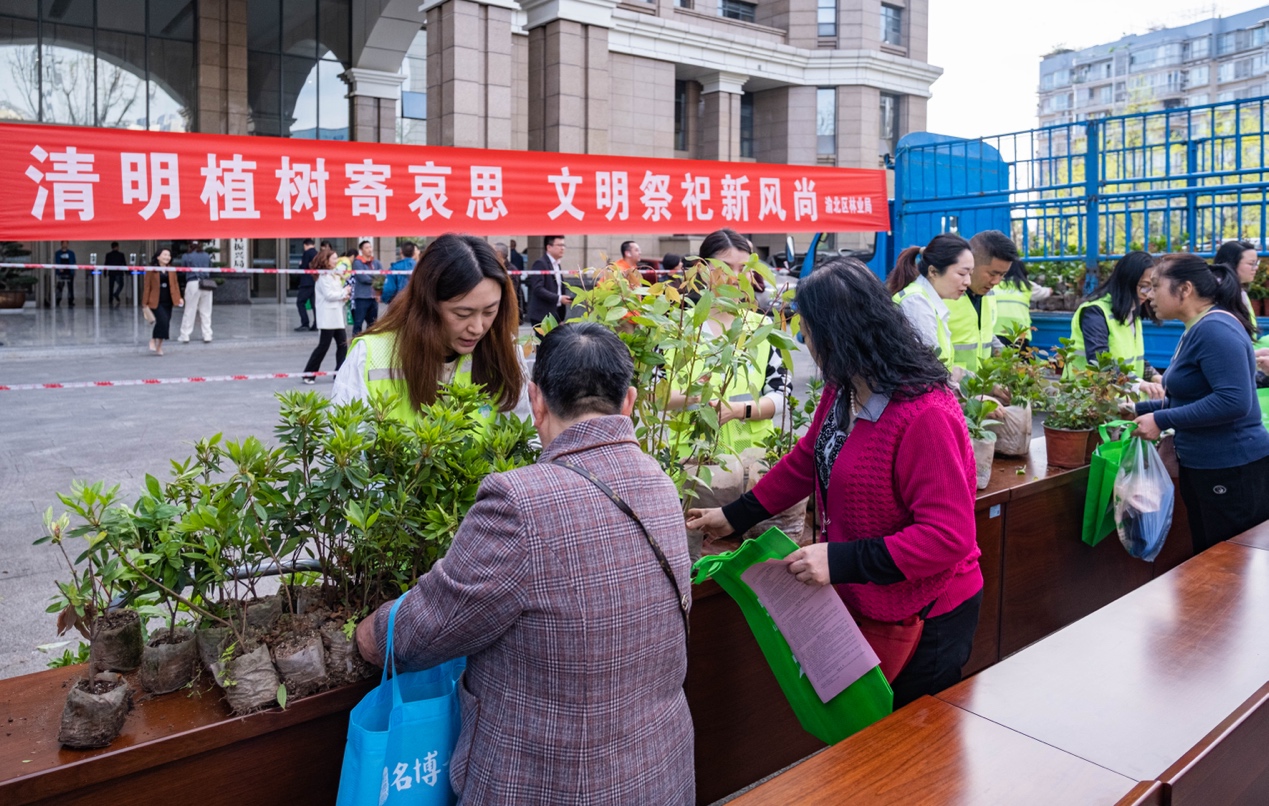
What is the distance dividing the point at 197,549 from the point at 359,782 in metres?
0.58

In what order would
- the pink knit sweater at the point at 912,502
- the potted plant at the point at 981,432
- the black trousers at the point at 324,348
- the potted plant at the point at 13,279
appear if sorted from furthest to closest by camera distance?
the potted plant at the point at 13,279, the black trousers at the point at 324,348, the potted plant at the point at 981,432, the pink knit sweater at the point at 912,502

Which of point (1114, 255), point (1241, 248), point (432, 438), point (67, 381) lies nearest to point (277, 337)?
point (67, 381)

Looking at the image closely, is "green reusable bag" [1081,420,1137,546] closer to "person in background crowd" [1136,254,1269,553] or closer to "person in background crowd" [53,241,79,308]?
"person in background crowd" [1136,254,1269,553]

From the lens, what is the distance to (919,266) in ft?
15.5

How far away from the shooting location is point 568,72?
14.4 metres

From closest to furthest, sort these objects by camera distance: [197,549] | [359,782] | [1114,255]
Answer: [359,782] < [197,549] < [1114,255]

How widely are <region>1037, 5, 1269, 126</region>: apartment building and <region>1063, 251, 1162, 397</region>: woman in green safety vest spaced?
68.8 meters

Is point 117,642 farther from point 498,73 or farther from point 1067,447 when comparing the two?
point 498,73

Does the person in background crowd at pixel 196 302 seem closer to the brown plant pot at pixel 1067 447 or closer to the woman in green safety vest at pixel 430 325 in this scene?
the woman in green safety vest at pixel 430 325

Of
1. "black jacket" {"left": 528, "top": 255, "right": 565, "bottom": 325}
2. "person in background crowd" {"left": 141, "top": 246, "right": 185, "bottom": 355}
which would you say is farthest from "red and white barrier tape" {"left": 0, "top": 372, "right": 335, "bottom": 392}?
"person in background crowd" {"left": 141, "top": 246, "right": 185, "bottom": 355}

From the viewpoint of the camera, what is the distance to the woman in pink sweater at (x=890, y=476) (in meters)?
2.15

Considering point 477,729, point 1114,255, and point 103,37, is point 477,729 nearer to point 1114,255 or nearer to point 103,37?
point 1114,255

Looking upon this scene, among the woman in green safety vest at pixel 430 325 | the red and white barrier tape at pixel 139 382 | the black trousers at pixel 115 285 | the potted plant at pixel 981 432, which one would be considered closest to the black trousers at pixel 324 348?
the red and white barrier tape at pixel 139 382

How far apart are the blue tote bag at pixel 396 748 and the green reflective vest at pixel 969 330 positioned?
4.06 m
